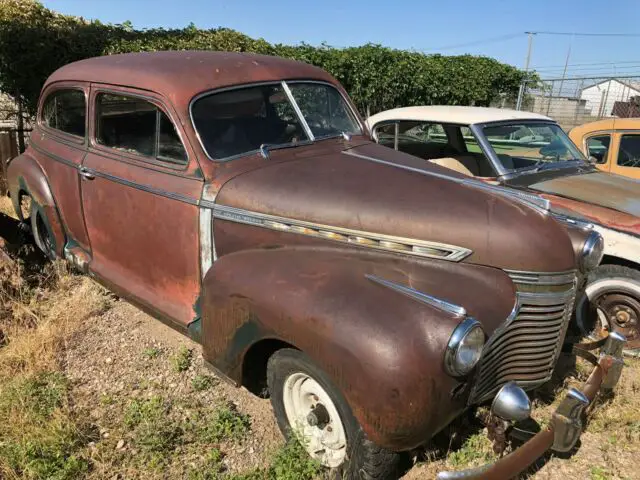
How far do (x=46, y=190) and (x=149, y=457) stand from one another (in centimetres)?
254

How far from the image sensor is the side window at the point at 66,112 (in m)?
3.80

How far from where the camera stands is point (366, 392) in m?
1.99

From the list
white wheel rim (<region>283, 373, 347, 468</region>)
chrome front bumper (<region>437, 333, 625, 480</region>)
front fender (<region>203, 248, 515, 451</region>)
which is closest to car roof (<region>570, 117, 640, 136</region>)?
chrome front bumper (<region>437, 333, 625, 480</region>)

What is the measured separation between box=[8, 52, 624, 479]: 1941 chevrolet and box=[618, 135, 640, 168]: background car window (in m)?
4.15

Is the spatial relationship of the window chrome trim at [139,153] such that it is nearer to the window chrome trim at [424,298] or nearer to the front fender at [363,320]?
the front fender at [363,320]

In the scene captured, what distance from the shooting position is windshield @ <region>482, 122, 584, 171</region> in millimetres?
4734

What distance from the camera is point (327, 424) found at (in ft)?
7.90

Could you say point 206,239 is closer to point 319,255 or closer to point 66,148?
point 319,255

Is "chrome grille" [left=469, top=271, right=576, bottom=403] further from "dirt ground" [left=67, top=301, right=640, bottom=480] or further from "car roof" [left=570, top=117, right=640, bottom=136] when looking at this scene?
"car roof" [left=570, top=117, right=640, bottom=136]

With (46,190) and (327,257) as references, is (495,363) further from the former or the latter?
(46,190)

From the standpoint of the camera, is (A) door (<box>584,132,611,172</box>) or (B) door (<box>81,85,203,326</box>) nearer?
(B) door (<box>81,85,203,326</box>)

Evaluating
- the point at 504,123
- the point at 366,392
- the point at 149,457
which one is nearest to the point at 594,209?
the point at 504,123

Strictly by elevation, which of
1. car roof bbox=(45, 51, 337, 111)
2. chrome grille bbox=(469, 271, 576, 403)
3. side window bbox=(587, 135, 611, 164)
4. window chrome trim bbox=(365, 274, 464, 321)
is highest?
car roof bbox=(45, 51, 337, 111)

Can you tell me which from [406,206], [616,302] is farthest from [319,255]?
[616,302]
